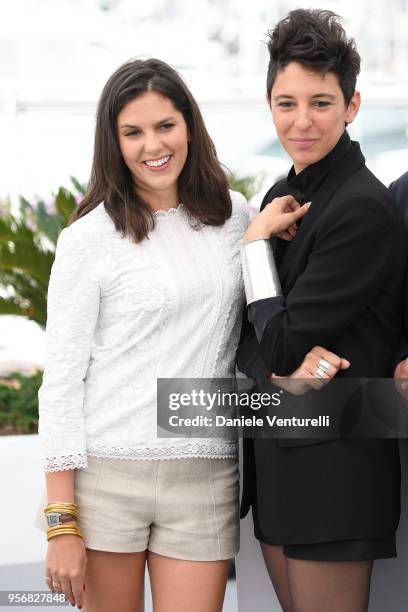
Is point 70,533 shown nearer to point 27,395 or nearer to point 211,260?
point 211,260

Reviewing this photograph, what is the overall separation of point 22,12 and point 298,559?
17.0 ft

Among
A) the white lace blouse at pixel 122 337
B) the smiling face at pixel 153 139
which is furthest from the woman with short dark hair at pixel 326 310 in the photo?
the smiling face at pixel 153 139

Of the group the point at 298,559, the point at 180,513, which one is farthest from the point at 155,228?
the point at 298,559

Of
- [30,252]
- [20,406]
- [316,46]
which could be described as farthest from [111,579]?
[20,406]

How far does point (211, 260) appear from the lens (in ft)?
6.19

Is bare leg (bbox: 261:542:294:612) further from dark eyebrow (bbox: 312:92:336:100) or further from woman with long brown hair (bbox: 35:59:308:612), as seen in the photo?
dark eyebrow (bbox: 312:92:336:100)

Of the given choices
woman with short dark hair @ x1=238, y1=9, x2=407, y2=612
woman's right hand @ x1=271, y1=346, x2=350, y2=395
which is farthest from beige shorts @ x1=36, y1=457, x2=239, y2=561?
woman's right hand @ x1=271, y1=346, x2=350, y2=395

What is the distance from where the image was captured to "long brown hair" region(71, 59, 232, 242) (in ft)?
6.06

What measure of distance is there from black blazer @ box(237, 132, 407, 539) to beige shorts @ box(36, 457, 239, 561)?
0.66 ft

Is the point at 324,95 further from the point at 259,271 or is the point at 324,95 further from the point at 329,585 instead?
the point at 329,585

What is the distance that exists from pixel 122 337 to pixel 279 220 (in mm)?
406

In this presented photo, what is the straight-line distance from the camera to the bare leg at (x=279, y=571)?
73.3 inches

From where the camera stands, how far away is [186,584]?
184 cm

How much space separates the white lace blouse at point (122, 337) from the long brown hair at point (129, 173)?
5cm
